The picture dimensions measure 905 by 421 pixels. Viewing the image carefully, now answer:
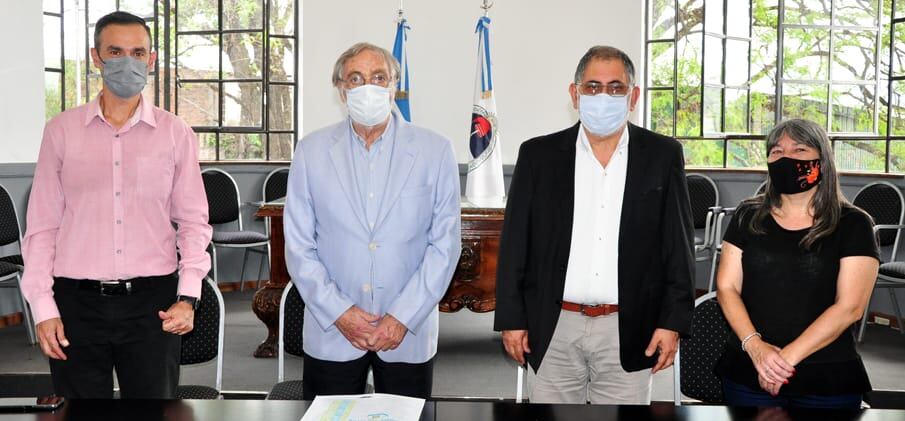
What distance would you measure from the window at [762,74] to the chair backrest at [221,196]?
3.58 meters

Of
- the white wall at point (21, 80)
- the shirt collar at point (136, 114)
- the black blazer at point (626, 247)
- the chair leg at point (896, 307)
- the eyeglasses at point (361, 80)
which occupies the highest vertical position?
the white wall at point (21, 80)

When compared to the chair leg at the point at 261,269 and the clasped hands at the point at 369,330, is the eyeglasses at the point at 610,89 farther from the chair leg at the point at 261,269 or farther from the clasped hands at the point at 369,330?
the chair leg at the point at 261,269

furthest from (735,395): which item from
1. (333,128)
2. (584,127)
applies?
(333,128)

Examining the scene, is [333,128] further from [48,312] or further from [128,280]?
[48,312]

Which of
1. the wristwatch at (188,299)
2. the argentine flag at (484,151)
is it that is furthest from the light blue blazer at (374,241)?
the argentine flag at (484,151)

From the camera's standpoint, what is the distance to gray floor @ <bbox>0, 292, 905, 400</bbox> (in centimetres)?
466

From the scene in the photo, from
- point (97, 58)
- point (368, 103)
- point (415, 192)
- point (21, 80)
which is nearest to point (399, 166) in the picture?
point (415, 192)

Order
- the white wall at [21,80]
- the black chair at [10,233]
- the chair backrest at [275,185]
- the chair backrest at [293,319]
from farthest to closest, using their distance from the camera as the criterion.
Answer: the chair backrest at [275,185] < the white wall at [21,80] < the black chair at [10,233] < the chair backrest at [293,319]

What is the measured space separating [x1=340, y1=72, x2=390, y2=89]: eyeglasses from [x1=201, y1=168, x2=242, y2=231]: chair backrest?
15.5 ft

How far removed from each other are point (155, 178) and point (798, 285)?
1746 millimetres

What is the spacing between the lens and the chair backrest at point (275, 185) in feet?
23.9

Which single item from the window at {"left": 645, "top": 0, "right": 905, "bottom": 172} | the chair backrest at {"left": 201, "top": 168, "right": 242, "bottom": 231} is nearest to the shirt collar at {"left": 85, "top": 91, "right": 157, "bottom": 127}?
the chair backrest at {"left": 201, "top": 168, "right": 242, "bottom": 231}

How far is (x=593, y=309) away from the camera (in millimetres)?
2320

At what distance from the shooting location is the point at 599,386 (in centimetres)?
237
